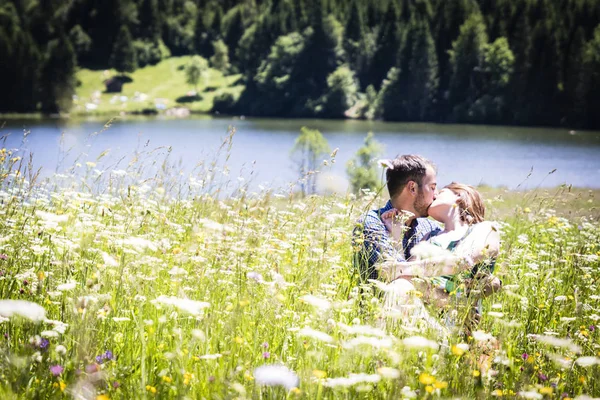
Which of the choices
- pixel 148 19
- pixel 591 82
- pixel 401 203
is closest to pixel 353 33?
pixel 591 82

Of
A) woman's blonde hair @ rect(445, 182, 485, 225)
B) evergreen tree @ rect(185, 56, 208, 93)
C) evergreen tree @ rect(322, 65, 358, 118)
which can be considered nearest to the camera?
woman's blonde hair @ rect(445, 182, 485, 225)

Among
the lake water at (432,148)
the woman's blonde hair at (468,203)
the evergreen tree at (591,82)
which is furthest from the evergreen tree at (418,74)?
the woman's blonde hair at (468,203)

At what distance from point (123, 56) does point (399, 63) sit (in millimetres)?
68092

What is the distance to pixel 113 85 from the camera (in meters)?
127

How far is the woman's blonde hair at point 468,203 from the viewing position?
161 inches

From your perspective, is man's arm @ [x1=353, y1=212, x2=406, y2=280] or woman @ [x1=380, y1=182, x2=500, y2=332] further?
man's arm @ [x1=353, y1=212, x2=406, y2=280]

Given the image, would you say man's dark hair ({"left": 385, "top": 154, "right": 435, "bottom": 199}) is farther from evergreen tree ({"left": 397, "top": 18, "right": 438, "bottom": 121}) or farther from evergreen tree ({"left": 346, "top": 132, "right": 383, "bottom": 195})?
evergreen tree ({"left": 397, "top": 18, "right": 438, "bottom": 121})

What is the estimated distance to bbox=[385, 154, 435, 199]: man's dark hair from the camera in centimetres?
411

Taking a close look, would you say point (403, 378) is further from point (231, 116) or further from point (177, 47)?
point (177, 47)

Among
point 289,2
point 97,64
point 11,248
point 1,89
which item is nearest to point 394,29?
point 289,2

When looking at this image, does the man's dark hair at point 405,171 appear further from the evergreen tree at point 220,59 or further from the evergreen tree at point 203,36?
the evergreen tree at point 203,36

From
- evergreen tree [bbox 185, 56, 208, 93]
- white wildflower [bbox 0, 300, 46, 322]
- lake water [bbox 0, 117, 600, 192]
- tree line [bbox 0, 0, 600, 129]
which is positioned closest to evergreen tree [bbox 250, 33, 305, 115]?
tree line [bbox 0, 0, 600, 129]

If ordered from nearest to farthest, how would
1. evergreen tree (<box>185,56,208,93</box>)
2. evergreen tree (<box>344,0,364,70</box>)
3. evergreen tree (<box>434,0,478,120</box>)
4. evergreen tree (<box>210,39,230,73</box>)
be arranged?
evergreen tree (<box>434,0,478,120</box>)
evergreen tree (<box>344,0,364,70</box>)
evergreen tree (<box>185,56,208,93</box>)
evergreen tree (<box>210,39,230,73</box>)

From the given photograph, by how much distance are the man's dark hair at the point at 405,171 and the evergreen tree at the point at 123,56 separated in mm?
139738
